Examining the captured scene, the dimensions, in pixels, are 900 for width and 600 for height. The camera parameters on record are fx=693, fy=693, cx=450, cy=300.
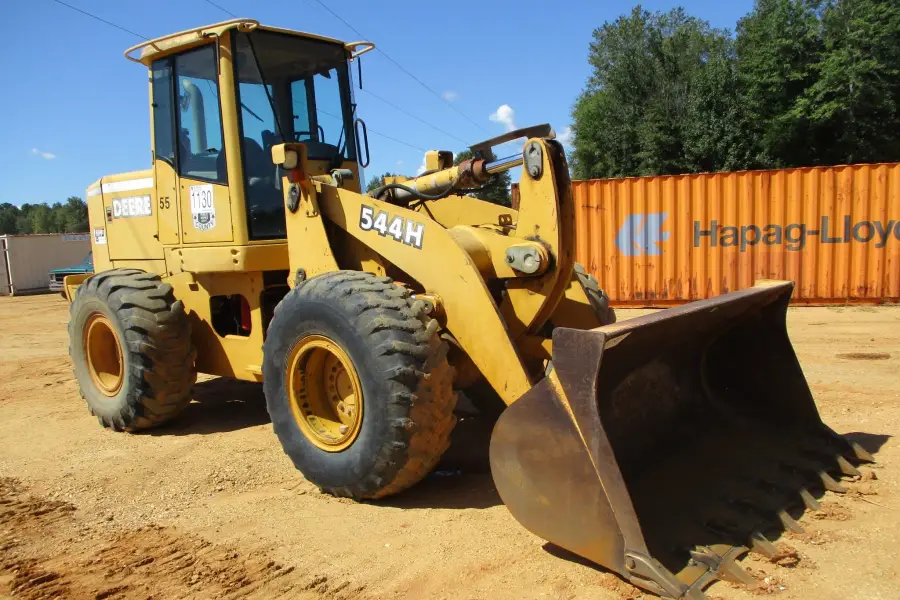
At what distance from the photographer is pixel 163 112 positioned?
580 cm

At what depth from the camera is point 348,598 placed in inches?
119

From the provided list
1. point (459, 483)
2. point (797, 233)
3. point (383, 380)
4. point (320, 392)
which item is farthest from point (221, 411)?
point (797, 233)

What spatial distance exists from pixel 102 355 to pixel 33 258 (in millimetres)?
24774

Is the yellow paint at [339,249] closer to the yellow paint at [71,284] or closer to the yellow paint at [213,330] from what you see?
the yellow paint at [213,330]

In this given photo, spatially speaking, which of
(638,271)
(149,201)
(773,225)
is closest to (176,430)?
(149,201)

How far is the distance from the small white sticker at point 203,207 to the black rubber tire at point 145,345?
0.63 meters

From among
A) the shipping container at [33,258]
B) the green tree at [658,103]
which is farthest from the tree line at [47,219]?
the green tree at [658,103]

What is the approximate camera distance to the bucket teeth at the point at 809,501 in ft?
11.7

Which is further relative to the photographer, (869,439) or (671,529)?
(869,439)

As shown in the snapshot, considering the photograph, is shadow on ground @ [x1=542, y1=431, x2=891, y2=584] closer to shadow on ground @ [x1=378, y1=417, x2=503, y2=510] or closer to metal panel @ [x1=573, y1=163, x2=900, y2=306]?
shadow on ground @ [x1=378, y1=417, x2=503, y2=510]

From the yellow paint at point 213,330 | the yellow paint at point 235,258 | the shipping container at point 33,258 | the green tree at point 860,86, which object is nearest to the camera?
the yellow paint at point 235,258

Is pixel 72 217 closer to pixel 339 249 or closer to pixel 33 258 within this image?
pixel 33 258

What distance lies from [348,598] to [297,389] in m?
1.57

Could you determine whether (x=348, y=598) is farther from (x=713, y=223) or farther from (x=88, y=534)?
(x=713, y=223)
